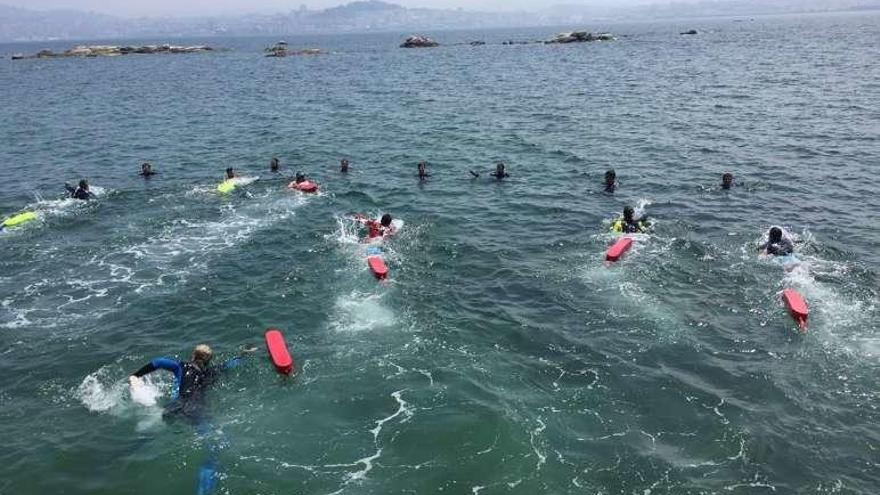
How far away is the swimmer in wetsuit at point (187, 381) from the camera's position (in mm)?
17125

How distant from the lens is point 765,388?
18016mm

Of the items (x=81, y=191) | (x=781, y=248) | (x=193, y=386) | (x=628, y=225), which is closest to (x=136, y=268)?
(x=193, y=386)

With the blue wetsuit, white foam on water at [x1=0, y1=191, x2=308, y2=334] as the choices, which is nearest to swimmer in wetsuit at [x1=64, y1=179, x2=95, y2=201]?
white foam on water at [x1=0, y1=191, x2=308, y2=334]

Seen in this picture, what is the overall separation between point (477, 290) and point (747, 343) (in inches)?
382

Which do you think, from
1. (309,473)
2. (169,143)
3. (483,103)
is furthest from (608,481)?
(483,103)

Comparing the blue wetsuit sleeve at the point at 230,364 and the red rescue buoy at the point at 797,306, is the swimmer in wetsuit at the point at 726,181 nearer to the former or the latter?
the red rescue buoy at the point at 797,306

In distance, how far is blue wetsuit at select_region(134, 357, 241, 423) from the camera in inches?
674

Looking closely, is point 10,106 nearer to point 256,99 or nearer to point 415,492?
point 256,99

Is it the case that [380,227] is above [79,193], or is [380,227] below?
below

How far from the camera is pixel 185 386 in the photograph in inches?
685

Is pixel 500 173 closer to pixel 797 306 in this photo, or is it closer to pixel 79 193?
pixel 797 306

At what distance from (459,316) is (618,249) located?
8019 mm

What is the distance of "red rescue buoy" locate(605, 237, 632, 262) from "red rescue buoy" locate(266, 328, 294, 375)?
13.6 meters

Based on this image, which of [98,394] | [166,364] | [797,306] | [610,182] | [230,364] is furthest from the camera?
[610,182]
